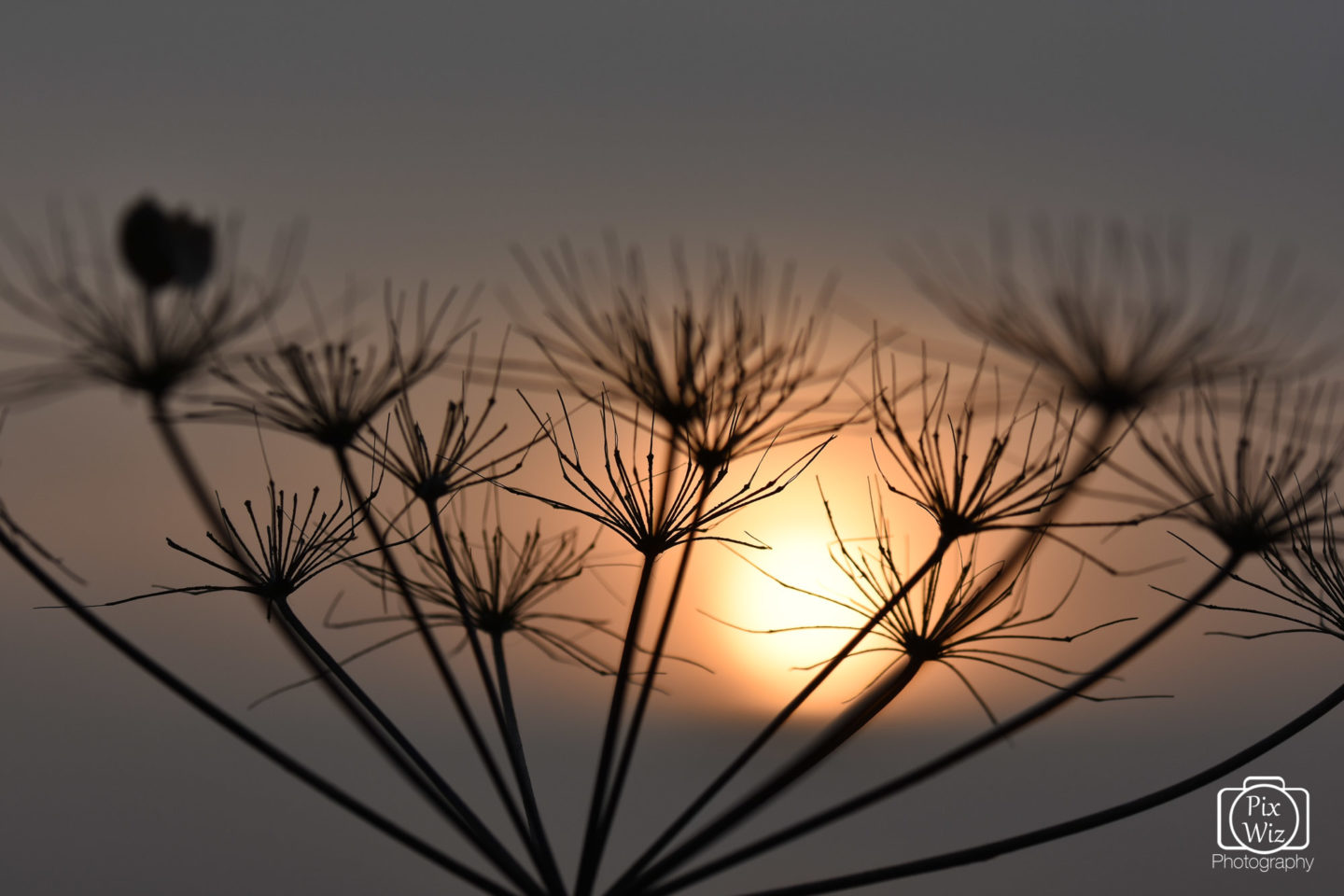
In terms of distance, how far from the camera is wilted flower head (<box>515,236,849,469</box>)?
264cm

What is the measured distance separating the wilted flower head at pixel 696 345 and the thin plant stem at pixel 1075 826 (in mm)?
1085

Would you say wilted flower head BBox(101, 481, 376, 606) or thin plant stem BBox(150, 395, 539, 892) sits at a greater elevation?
wilted flower head BBox(101, 481, 376, 606)

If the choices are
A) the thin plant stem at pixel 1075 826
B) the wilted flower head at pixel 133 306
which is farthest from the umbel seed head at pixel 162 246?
the thin plant stem at pixel 1075 826

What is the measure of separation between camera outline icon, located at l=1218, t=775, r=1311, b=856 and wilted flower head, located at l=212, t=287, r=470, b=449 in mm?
3760

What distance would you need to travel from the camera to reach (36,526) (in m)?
4.18

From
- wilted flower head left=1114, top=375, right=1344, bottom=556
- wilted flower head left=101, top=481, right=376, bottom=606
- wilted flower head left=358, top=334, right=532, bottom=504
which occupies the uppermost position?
wilted flower head left=1114, top=375, right=1344, bottom=556

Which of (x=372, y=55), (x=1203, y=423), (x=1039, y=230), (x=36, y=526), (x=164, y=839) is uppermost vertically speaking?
(x=372, y=55)

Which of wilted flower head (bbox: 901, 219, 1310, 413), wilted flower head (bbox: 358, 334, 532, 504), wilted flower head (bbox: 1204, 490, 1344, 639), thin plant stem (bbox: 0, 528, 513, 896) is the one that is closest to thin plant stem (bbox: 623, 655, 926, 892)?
thin plant stem (bbox: 0, 528, 513, 896)

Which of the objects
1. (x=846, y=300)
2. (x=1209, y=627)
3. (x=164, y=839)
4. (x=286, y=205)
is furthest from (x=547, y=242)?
(x=164, y=839)

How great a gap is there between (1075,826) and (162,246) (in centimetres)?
312

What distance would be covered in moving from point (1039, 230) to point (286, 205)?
319 cm

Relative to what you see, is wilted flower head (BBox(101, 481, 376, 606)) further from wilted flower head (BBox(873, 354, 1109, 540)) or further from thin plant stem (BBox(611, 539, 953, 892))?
wilted flower head (BBox(873, 354, 1109, 540))

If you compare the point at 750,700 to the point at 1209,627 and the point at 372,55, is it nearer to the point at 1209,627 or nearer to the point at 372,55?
the point at 1209,627

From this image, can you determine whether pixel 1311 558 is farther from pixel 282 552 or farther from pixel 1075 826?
pixel 282 552
